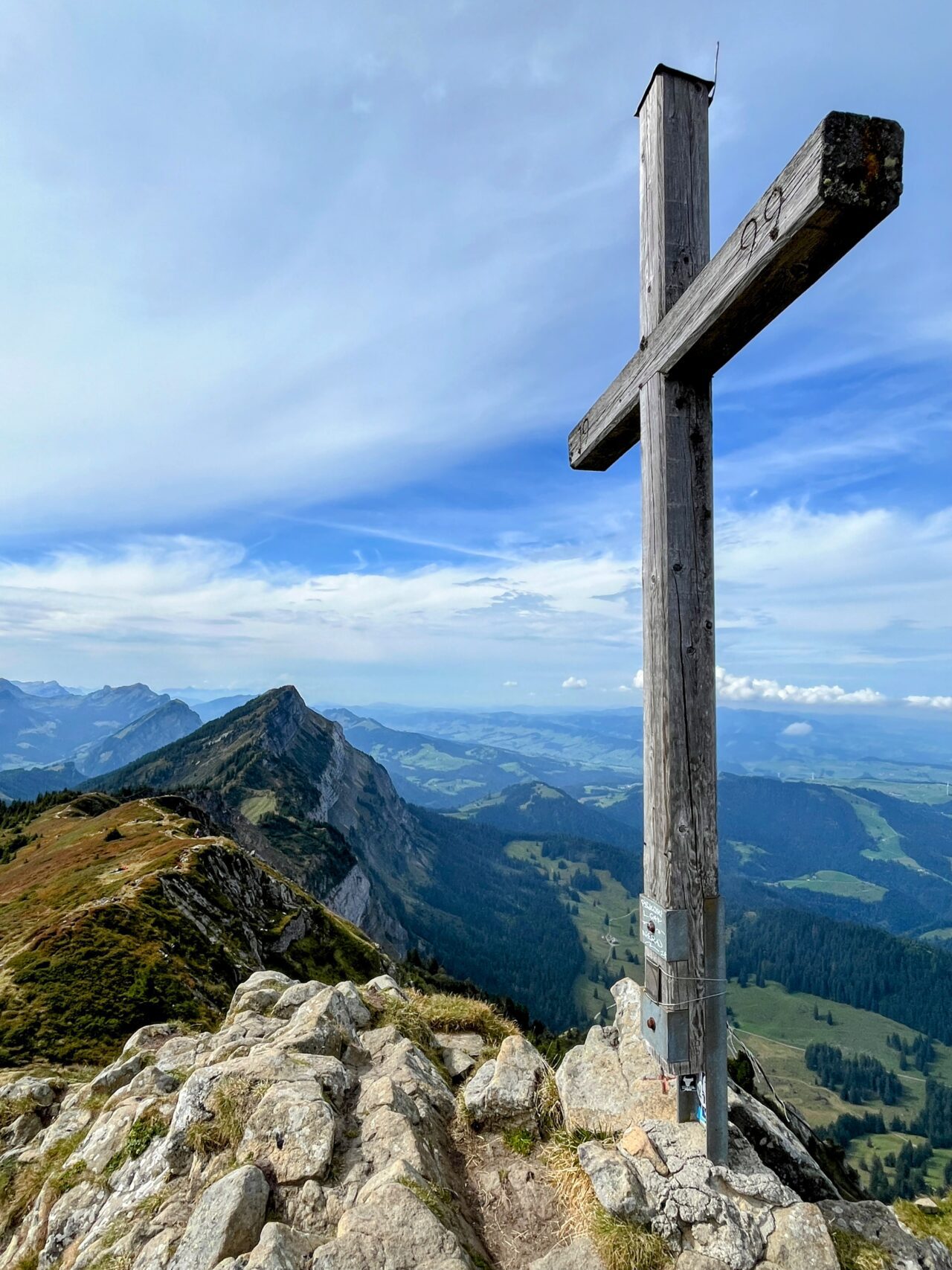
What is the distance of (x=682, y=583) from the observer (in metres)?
5.74

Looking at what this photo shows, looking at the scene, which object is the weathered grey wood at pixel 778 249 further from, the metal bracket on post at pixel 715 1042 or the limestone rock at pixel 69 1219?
the limestone rock at pixel 69 1219

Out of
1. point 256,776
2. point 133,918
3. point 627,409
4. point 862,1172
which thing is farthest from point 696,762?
point 862,1172

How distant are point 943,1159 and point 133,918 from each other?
788 ft

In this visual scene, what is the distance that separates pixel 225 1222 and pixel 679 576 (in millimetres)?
7247

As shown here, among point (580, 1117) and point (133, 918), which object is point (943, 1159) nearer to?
point (133, 918)

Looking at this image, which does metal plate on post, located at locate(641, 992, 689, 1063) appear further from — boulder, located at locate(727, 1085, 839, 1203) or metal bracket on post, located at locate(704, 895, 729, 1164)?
boulder, located at locate(727, 1085, 839, 1203)

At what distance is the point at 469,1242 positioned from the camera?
19.1 feet

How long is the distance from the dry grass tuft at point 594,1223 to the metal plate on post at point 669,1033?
1354 millimetres

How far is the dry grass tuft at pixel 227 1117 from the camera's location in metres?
7.25

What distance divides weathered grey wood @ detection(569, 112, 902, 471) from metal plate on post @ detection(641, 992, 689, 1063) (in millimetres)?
5840

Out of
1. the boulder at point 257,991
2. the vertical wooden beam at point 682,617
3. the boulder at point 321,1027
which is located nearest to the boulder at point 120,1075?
the boulder at point 257,991

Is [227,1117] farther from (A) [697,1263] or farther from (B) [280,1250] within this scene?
(A) [697,1263]

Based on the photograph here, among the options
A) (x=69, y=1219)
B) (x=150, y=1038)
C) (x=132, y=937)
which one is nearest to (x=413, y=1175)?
(x=69, y=1219)

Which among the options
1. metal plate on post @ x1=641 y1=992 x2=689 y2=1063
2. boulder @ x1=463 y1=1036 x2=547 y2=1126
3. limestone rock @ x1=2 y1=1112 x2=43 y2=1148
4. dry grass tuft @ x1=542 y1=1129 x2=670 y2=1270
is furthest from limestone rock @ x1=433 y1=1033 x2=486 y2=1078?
limestone rock @ x1=2 y1=1112 x2=43 y2=1148
